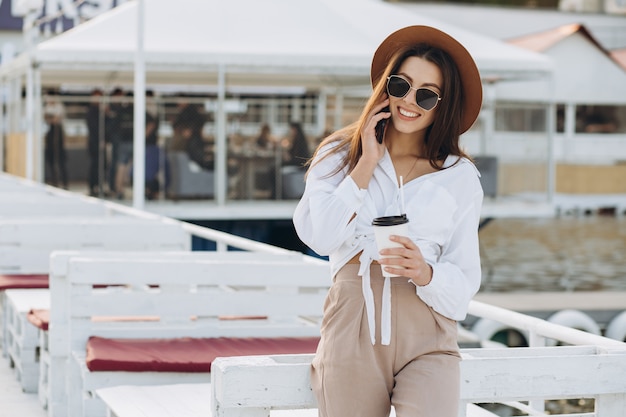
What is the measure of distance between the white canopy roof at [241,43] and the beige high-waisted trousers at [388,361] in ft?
40.2

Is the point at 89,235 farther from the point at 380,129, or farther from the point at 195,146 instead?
the point at 195,146

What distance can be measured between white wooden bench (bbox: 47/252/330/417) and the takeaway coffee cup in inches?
117

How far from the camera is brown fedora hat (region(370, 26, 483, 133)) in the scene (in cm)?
319

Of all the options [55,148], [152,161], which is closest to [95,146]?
[152,161]

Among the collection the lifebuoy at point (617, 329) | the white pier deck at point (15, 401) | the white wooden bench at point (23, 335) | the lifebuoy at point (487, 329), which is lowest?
the lifebuoy at point (617, 329)

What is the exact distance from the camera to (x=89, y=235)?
A: 8422 millimetres

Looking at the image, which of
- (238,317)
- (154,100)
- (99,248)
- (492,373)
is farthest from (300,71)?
(492,373)

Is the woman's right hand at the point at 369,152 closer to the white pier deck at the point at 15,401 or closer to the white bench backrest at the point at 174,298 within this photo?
the white bench backrest at the point at 174,298

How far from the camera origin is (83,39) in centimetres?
1528

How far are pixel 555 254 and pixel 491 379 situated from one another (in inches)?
854

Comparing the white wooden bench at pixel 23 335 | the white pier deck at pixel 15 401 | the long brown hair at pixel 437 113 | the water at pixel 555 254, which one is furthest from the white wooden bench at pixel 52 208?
the water at pixel 555 254

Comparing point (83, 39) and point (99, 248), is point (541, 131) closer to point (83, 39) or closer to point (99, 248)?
point (83, 39)

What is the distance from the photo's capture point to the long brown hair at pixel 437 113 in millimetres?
3195

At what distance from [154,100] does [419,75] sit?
1375 cm
